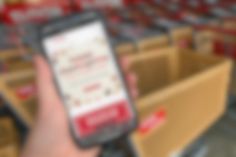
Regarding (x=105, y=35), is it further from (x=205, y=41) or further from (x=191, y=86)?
(x=205, y=41)

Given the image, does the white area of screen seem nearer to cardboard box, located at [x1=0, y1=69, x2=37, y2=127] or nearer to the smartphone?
the smartphone

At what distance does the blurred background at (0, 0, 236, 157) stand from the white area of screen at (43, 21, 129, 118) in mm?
29

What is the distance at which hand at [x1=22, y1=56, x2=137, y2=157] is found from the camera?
0.49 metres

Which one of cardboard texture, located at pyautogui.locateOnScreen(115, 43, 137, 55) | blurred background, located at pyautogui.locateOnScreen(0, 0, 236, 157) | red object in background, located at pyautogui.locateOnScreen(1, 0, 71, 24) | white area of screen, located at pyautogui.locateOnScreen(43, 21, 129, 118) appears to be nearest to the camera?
white area of screen, located at pyautogui.locateOnScreen(43, 21, 129, 118)

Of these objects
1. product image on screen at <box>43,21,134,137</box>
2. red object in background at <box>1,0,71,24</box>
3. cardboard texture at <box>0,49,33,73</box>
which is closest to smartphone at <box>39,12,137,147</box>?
product image on screen at <box>43,21,134,137</box>

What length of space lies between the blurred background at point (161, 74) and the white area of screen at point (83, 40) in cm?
3

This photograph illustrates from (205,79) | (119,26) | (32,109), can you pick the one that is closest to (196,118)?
(205,79)

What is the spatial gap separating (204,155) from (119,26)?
0.50 m

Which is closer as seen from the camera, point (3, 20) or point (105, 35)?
point (105, 35)

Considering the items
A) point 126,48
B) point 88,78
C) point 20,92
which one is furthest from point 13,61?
point 88,78

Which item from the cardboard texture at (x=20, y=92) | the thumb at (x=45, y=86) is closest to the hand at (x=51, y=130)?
the thumb at (x=45, y=86)

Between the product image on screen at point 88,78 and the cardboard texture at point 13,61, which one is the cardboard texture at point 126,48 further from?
the product image on screen at point 88,78

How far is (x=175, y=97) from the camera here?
22.1 inches

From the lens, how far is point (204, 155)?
2.51ft
